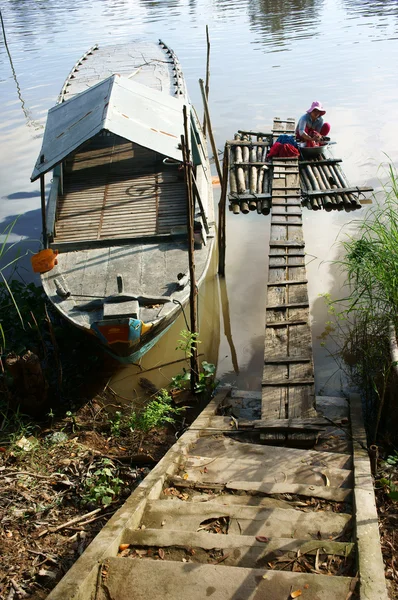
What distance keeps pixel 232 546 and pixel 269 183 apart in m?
8.08

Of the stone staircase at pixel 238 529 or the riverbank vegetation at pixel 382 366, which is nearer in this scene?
the stone staircase at pixel 238 529

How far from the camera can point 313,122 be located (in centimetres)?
1108

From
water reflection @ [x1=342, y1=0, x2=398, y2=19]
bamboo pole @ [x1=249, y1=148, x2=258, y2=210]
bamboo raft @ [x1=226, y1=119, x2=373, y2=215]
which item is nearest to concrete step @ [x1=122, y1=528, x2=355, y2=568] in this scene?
bamboo raft @ [x1=226, y1=119, x2=373, y2=215]

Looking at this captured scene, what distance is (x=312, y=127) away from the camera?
11.1m

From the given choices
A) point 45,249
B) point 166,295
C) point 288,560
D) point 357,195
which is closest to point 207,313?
point 166,295

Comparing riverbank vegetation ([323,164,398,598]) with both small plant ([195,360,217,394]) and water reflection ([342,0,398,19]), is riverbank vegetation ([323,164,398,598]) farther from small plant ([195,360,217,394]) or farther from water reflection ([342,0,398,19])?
water reflection ([342,0,398,19])

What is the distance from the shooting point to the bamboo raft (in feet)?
31.6

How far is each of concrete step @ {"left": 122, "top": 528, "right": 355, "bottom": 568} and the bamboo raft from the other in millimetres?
6989

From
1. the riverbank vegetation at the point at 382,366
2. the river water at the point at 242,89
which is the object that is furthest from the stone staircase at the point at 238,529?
the river water at the point at 242,89

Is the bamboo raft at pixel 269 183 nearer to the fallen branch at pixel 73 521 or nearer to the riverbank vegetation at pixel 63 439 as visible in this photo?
the riverbank vegetation at pixel 63 439

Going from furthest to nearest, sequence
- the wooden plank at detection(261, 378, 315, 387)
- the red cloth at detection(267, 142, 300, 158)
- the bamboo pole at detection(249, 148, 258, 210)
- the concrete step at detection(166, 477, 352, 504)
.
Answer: the red cloth at detection(267, 142, 300, 158)
the bamboo pole at detection(249, 148, 258, 210)
the wooden plank at detection(261, 378, 315, 387)
the concrete step at detection(166, 477, 352, 504)

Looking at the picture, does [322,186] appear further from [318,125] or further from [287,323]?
[287,323]

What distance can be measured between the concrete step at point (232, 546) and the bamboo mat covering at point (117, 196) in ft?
17.8

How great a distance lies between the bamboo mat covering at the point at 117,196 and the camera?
8297 millimetres
